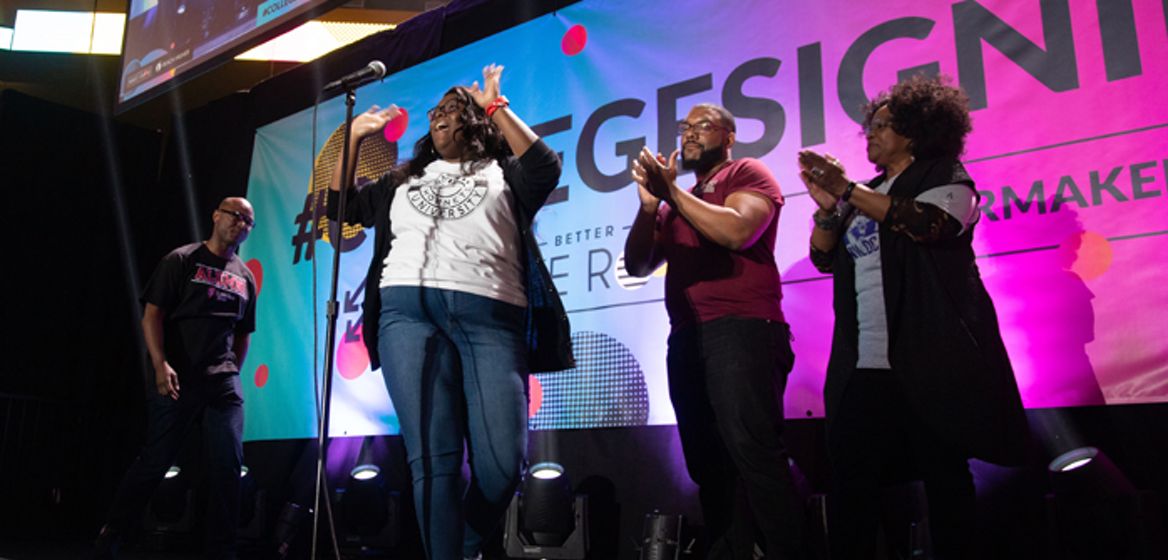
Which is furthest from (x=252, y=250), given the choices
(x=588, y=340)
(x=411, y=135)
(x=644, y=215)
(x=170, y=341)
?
(x=644, y=215)

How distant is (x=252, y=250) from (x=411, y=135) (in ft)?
4.56

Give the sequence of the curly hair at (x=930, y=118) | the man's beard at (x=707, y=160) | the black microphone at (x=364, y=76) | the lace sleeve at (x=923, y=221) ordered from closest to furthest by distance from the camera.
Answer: the lace sleeve at (x=923, y=221) → the curly hair at (x=930, y=118) → the black microphone at (x=364, y=76) → the man's beard at (x=707, y=160)

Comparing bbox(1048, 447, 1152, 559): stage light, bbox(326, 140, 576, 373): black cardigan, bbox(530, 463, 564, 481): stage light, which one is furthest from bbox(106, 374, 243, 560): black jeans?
bbox(1048, 447, 1152, 559): stage light

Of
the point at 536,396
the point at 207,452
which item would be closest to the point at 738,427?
the point at 536,396

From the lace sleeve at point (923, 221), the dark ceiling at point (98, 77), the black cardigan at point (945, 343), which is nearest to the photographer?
the black cardigan at point (945, 343)

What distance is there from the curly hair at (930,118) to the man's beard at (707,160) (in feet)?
1.68

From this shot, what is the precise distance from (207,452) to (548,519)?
4.51 feet

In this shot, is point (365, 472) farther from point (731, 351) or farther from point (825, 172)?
point (825, 172)

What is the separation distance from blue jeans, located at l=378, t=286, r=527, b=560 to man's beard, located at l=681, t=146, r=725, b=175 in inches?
35.5

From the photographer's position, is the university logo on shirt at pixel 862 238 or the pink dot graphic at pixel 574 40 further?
the pink dot graphic at pixel 574 40

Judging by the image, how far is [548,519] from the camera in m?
3.34

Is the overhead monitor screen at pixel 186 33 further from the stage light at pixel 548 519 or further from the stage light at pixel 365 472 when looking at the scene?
the stage light at pixel 548 519

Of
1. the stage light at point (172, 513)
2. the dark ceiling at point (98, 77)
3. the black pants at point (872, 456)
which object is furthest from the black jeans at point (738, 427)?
the dark ceiling at point (98, 77)

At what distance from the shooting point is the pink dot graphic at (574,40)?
164 inches
